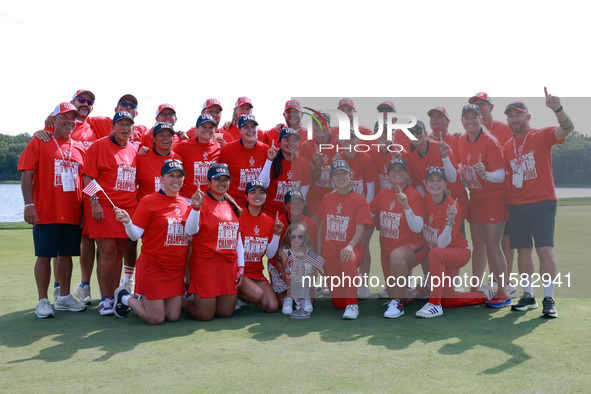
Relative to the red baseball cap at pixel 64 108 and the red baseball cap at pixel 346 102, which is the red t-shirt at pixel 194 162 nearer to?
the red baseball cap at pixel 64 108

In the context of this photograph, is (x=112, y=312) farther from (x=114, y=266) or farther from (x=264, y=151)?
(x=264, y=151)

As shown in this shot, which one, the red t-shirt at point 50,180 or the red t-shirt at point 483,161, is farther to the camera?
the red t-shirt at point 483,161

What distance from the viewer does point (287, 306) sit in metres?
5.24

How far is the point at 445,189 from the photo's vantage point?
5.46 metres

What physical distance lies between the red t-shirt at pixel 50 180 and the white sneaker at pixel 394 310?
3.28m

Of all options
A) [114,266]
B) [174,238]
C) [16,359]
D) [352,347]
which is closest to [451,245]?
[352,347]

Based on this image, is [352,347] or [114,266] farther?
[114,266]

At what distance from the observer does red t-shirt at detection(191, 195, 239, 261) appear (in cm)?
501

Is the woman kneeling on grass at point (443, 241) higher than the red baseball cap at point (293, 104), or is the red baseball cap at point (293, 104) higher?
the red baseball cap at point (293, 104)

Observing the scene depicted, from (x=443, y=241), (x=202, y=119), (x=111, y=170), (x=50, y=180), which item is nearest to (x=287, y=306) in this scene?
(x=443, y=241)

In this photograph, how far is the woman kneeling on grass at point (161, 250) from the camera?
486 cm

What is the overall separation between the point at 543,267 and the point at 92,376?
4186mm

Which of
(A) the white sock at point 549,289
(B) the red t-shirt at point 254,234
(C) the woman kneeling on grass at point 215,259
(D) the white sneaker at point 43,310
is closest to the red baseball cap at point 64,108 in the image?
(C) the woman kneeling on grass at point 215,259

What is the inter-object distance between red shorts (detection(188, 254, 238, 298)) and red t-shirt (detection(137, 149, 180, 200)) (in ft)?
2.92
